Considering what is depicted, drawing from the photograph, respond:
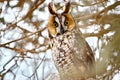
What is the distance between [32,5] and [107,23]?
60 centimetres

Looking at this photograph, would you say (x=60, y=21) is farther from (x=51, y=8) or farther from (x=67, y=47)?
(x=67, y=47)

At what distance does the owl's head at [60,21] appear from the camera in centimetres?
201

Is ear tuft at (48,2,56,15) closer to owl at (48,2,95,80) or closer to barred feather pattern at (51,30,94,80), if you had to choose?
owl at (48,2,95,80)

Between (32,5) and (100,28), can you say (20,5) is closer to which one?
(32,5)

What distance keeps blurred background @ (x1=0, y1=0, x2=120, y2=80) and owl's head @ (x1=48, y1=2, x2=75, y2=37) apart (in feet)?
0.14

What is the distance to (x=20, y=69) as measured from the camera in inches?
80.5

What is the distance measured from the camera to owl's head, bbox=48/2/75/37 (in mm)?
2010

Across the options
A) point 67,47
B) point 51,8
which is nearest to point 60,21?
point 51,8

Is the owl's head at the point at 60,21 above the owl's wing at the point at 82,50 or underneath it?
above

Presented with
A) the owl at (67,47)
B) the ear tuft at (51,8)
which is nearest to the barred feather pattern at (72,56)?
the owl at (67,47)

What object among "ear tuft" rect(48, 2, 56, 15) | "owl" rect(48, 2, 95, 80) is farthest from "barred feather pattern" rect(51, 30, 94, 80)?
"ear tuft" rect(48, 2, 56, 15)

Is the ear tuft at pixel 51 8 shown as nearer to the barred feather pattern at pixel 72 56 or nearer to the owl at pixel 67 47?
the owl at pixel 67 47

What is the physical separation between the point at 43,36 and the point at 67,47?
17cm

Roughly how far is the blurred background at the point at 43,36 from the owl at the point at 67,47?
46 millimetres
